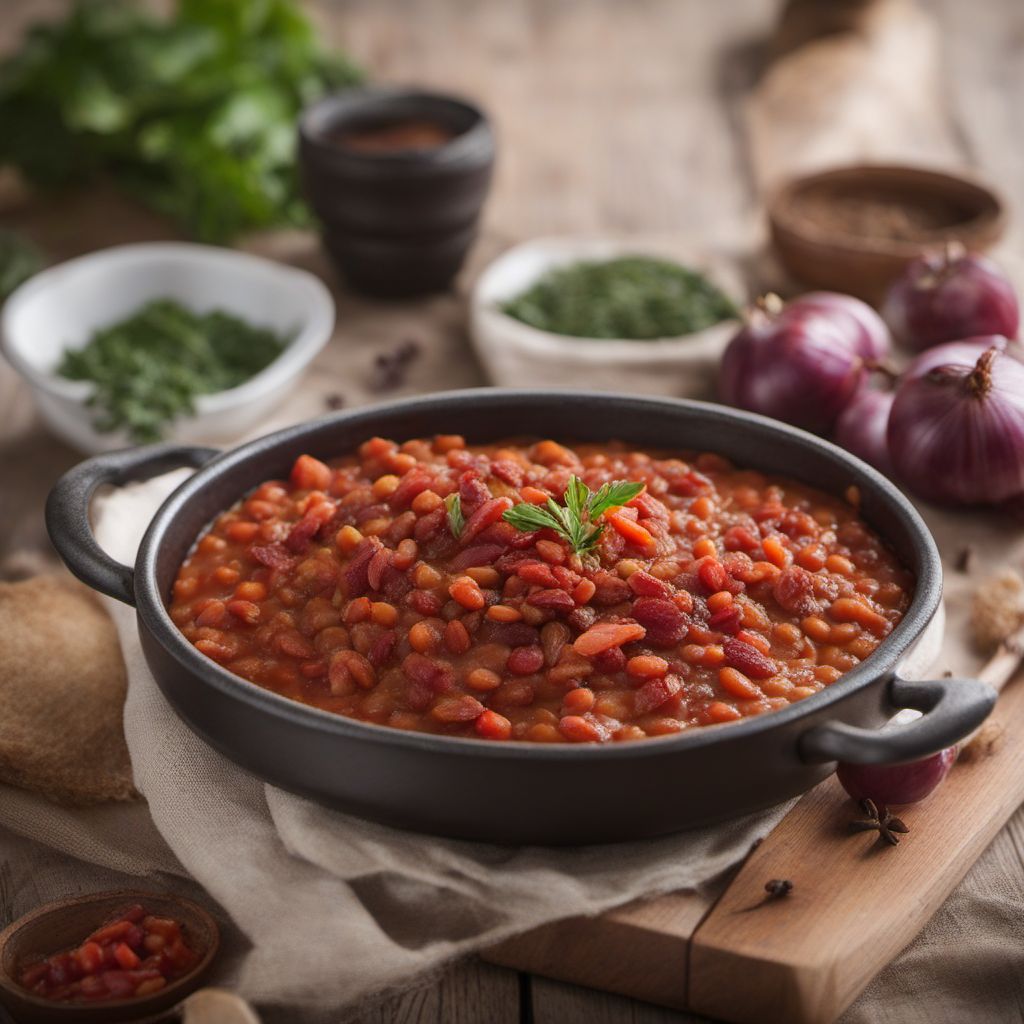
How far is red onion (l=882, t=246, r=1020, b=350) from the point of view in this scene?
16.6ft

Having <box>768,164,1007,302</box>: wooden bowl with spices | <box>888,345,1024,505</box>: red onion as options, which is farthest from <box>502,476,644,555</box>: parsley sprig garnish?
<box>768,164,1007,302</box>: wooden bowl with spices

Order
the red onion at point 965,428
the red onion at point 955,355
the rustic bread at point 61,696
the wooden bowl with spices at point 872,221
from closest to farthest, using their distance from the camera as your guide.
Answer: the rustic bread at point 61,696 < the red onion at point 965,428 < the red onion at point 955,355 < the wooden bowl with spices at point 872,221

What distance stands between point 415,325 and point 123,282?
1.23 metres

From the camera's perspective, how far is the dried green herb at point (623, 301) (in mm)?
5570

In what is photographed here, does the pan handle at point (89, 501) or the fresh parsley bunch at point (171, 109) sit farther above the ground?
the pan handle at point (89, 501)

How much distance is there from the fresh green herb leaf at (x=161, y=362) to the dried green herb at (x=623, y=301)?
1070 millimetres

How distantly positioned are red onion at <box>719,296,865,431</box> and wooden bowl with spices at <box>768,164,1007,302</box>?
3.24 feet

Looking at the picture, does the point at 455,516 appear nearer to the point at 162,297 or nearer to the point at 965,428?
the point at 965,428

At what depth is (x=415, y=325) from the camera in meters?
6.19

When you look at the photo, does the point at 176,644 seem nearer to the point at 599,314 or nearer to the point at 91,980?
the point at 91,980

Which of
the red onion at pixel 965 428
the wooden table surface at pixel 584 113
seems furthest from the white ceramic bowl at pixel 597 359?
the red onion at pixel 965 428

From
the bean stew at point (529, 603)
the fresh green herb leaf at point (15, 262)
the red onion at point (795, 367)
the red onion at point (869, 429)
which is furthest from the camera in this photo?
the fresh green herb leaf at point (15, 262)

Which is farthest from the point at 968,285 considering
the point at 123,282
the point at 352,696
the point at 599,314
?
the point at 123,282

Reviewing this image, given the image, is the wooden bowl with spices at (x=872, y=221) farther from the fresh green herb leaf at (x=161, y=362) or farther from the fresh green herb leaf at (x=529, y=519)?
the fresh green herb leaf at (x=529, y=519)
